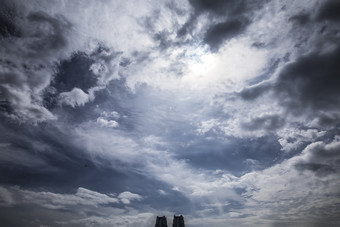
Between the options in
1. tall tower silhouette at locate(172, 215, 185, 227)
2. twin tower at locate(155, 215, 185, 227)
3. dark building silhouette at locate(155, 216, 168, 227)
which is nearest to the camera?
tall tower silhouette at locate(172, 215, 185, 227)

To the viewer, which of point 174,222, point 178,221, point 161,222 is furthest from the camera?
point 161,222

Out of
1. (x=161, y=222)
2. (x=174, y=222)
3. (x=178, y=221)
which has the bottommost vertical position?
(x=174, y=222)

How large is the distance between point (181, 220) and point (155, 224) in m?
15.3

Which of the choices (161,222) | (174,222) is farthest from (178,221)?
(161,222)

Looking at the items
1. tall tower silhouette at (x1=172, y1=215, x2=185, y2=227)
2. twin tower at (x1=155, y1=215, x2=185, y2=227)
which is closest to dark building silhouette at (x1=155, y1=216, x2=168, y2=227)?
twin tower at (x1=155, y1=215, x2=185, y2=227)

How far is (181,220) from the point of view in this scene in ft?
367

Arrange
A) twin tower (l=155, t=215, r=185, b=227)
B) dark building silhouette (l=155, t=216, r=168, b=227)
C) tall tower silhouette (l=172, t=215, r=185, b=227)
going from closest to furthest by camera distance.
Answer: tall tower silhouette (l=172, t=215, r=185, b=227) → twin tower (l=155, t=215, r=185, b=227) → dark building silhouette (l=155, t=216, r=168, b=227)

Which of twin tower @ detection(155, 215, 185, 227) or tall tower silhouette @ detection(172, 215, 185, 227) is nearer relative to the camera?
tall tower silhouette @ detection(172, 215, 185, 227)

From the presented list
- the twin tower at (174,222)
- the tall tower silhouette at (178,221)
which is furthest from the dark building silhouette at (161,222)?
the tall tower silhouette at (178,221)

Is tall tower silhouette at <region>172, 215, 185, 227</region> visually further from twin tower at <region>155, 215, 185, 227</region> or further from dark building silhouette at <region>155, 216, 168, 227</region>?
dark building silhouette at <region>155, 216, 168, 227</region>

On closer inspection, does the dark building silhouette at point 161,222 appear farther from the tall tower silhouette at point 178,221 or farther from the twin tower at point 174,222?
the tall tower silhouette at point 178,221

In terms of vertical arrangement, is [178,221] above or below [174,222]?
above

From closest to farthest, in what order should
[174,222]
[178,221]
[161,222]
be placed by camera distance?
[178,221]
[174,222]
[161,222]

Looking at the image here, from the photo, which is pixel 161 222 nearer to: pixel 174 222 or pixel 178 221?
pixel 174 222
